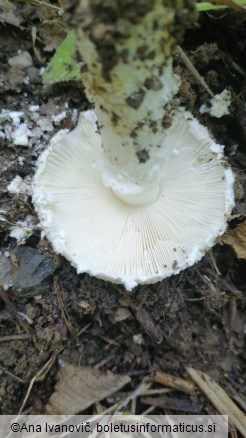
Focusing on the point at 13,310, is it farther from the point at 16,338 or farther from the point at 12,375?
the point at 12,375

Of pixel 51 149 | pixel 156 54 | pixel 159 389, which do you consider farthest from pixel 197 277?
pixel 156 54

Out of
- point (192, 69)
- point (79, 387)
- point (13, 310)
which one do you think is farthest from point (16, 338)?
point (192, 69)

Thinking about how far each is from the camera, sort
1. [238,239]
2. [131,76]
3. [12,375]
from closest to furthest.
Result: [131,76]
[12,375]
[238,239]

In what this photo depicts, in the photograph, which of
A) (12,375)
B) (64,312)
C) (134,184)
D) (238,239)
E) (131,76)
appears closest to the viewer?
(131,76)

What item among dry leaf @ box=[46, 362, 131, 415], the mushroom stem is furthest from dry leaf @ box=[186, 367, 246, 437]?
the mushroom stem

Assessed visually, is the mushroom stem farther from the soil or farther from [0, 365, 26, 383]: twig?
[0, 365, 26, 383]: twig
